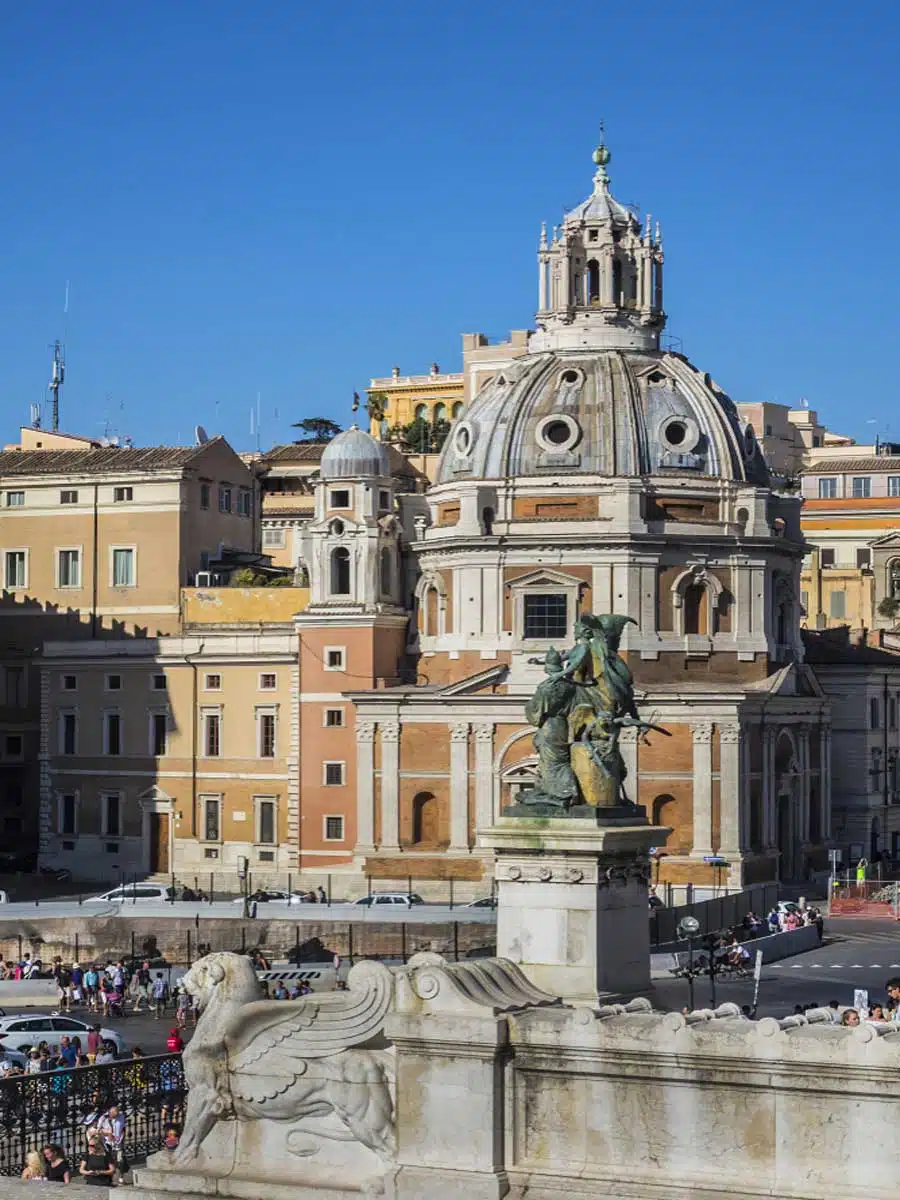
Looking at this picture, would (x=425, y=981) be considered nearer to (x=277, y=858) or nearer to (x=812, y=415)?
(x=277, y=858)

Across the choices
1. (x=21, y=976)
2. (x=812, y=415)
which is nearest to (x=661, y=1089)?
(x=21, y=976)

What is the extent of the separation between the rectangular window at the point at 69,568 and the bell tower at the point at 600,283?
1618 centimetres

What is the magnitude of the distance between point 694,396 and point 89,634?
21.1 m

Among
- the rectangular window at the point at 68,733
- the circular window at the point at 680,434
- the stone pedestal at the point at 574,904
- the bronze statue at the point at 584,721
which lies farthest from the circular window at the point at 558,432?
the stone pedestal at the point at 574,904

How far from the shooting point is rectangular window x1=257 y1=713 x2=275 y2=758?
80.6 metres

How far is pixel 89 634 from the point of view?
280 ft

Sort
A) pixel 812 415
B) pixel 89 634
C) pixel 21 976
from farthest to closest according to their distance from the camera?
pixel 812 415 → pixel 89 634 → pixel 21 976

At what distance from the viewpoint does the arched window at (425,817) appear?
7744 cm

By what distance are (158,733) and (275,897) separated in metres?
11.6

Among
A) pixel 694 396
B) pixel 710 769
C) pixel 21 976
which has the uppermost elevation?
pixel 694 396

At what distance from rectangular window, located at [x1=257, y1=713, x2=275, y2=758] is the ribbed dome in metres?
9.45

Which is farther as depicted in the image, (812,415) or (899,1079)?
(812,415)

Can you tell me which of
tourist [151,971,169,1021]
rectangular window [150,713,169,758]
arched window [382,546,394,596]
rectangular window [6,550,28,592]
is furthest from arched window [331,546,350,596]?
tourist [151,971,169,1021]

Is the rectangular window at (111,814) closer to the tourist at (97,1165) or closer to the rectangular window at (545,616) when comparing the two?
the rectangular window at (545,616)
